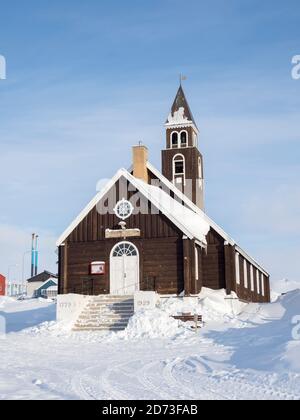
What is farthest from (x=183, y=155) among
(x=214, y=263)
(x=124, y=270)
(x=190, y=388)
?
(x=190, y=388)

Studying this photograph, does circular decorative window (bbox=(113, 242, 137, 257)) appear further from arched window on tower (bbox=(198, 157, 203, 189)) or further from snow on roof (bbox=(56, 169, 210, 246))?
arched window on tower (bbox=(198, 157, 203, 189))

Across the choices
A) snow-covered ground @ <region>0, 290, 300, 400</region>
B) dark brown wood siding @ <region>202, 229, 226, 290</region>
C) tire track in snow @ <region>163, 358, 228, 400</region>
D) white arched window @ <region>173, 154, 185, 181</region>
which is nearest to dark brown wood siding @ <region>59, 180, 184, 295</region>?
snow-covered ground @ <region>0, 290, 300, 400</region>

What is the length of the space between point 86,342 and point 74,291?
850 cm

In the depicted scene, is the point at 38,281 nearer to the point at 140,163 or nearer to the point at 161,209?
the point at 140,163

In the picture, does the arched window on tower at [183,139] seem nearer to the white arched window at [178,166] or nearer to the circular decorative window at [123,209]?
the white arched window at [178,166]

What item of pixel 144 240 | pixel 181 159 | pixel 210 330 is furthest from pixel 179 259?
pixel 181 159

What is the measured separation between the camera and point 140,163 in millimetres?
34562

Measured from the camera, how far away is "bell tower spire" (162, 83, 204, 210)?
128ft

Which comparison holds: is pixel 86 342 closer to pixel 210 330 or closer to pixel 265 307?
pixel 210 330

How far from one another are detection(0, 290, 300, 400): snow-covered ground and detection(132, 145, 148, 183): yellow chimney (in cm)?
858

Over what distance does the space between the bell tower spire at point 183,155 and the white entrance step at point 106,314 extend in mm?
12030

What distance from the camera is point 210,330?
23.5 meters
